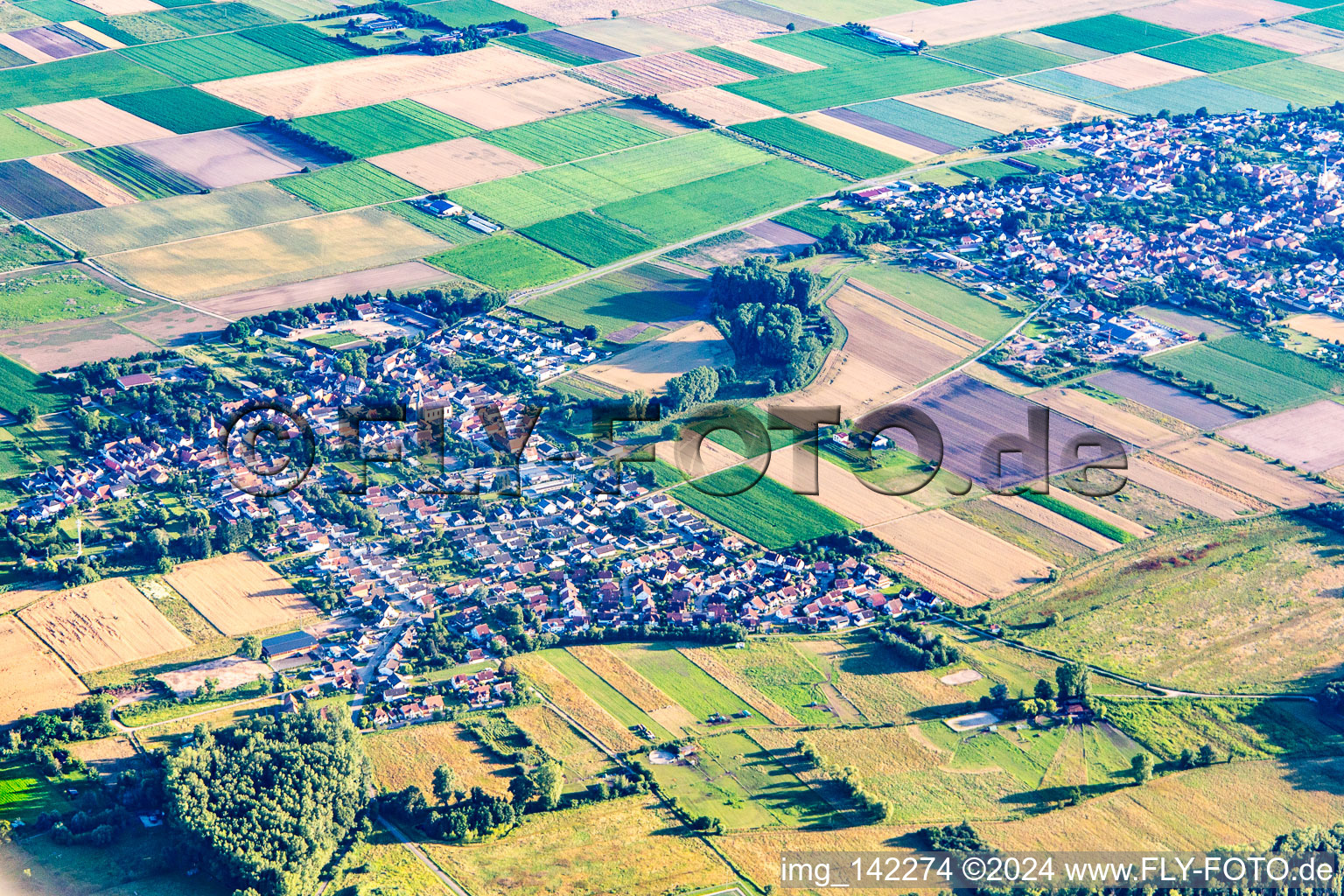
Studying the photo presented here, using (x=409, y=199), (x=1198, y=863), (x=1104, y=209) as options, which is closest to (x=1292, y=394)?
(x=1104, y=209)

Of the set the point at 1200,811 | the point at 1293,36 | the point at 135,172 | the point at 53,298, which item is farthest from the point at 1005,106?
the point at 1200,811

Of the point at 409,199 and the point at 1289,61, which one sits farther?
the point at 1289,61

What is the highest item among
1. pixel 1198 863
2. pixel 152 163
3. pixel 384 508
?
pixel 152 163

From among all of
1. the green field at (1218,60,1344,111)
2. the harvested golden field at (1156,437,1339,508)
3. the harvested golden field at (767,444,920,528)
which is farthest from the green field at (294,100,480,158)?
the green field at (1218,60,1344,111)

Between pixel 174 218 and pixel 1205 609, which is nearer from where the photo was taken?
pixel 1205 609

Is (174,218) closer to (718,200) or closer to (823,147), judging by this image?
(718,200)

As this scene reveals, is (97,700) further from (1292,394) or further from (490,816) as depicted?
(1292,394)
